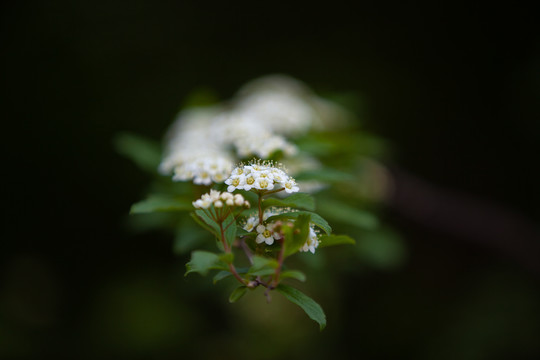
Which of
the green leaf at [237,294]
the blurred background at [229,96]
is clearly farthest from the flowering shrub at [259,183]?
the blurred background at [229,96]

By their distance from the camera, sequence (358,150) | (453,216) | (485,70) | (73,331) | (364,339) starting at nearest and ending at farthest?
1. (358,150)
2. (453,216)
3. (73,331)
4. (364,339)
5. (485,70)

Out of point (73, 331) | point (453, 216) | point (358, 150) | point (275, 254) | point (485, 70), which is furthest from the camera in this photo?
point (485, 70)

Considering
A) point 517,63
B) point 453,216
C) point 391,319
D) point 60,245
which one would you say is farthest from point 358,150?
point 60,245

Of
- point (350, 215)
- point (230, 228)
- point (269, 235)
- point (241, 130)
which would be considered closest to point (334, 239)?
point (269, 235)

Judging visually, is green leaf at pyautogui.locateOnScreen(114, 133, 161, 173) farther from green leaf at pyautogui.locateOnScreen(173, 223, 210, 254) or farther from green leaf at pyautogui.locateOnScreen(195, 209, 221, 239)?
green leaf at pyautogui.locateOnScreen(195, 209, 221, 239)

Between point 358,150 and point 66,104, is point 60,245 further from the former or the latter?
point 358,150

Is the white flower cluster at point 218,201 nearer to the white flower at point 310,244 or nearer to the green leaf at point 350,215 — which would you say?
the white flower at point 310,244

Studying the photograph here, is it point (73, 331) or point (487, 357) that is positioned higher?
point (487, 357)
